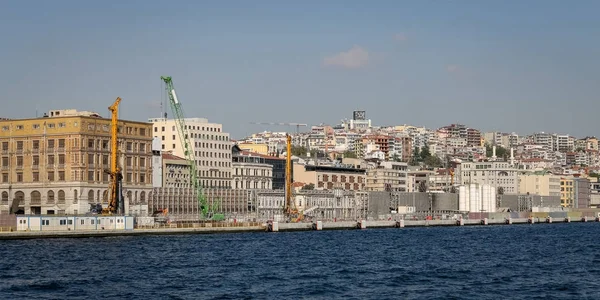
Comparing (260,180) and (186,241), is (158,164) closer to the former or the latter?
(260,180)

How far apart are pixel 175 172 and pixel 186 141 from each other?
11.4 meters

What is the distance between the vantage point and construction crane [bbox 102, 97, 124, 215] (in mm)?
129375

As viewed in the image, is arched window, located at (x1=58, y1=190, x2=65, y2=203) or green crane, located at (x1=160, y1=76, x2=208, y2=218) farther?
green crane, located at (x1=160, y1=76, x2=208, y2=218)

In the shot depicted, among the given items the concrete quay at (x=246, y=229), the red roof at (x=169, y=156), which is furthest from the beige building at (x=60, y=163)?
the red roof at (x=169, y=156)

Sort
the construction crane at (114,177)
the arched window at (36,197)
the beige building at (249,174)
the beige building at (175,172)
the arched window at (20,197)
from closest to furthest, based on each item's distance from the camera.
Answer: the construction crane at (114,177) → the arched window at (36,197) → the arched window at (20,197) → the beige building at (175,172) → the beige building at (249,174)

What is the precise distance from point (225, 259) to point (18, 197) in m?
62.2

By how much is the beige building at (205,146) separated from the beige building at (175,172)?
518 cm

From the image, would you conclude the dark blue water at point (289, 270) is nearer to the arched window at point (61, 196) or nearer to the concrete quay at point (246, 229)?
the concrete quay at point (246, 229)

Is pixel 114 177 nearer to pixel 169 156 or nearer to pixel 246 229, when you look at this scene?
pixel 246 229

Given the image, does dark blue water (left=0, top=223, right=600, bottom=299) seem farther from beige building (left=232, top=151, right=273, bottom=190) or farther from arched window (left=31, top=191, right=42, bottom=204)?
beige building (left=232, top=151, right=273, bottom=190)

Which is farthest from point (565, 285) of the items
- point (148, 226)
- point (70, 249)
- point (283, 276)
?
point (148, 226)

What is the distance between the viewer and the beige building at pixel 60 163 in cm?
13550

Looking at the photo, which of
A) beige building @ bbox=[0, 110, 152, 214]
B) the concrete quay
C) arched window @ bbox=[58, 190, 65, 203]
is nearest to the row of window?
beige building @ bbox=[0, 110, 152, 214]

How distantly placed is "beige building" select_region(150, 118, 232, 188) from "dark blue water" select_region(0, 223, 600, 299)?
6947cm
